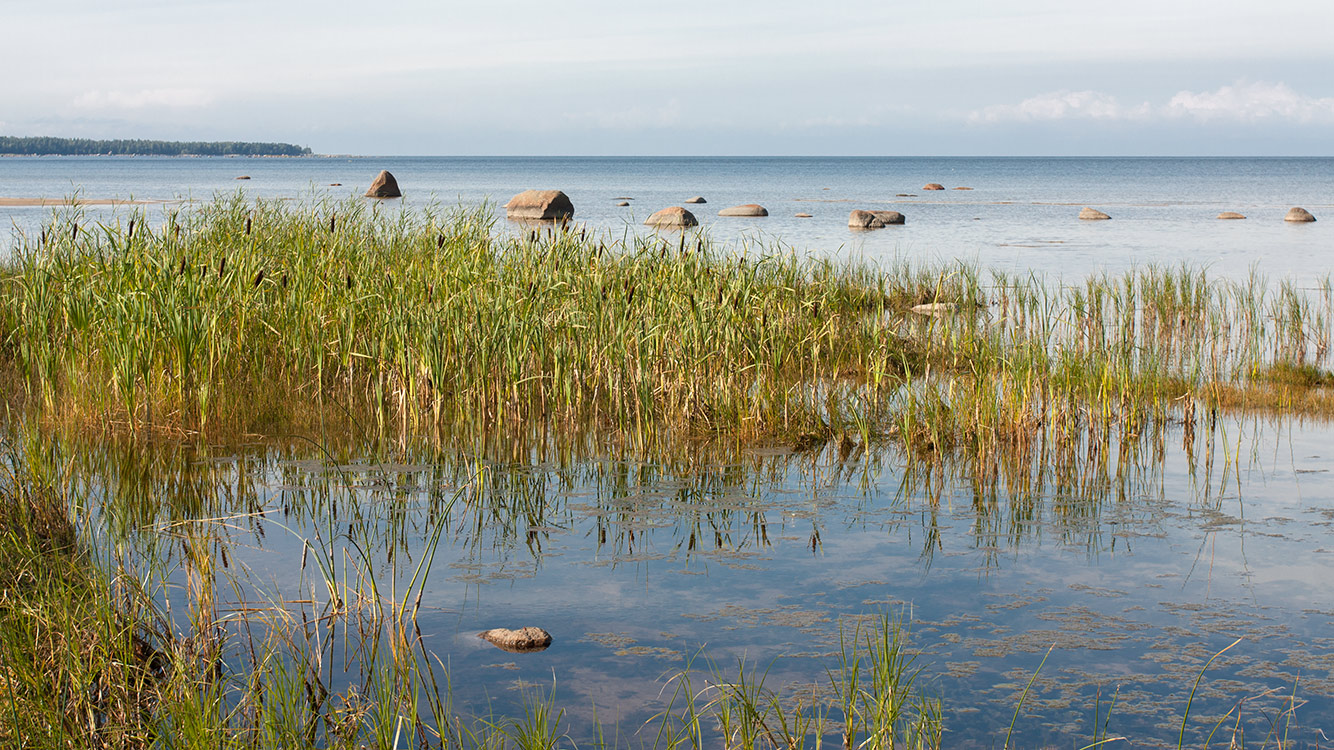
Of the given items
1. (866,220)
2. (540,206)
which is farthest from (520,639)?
(540,206)

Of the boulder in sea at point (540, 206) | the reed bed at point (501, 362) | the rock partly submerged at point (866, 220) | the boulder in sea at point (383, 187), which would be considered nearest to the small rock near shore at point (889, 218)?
the rock partly submerged at point (866, 220)

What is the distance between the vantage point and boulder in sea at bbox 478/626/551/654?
4.38m

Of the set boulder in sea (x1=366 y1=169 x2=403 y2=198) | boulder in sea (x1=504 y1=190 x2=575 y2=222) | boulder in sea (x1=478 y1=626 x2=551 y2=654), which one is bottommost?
boulder in sea (x1=478 y1=626 x2=551 y2=654)

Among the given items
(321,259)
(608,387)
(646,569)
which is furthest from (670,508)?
(321,259)

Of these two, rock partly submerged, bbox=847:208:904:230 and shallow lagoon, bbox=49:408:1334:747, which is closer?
shallow lagoon, bbox=49:408:1334:747

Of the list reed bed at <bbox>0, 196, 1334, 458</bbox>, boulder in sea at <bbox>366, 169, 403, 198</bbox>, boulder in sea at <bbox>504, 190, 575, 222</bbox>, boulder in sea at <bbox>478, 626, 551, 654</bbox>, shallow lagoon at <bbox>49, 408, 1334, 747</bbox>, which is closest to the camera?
shallow lagoon at <bbox>49, 408, 1334, 747</bbox>

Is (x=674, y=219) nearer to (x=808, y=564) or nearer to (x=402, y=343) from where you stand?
(x=402, y=343)

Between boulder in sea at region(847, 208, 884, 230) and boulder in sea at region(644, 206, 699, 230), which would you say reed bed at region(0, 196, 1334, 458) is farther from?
boulder in sea at region(847, 208, 884, 230)

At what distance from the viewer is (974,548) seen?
5.58 meters

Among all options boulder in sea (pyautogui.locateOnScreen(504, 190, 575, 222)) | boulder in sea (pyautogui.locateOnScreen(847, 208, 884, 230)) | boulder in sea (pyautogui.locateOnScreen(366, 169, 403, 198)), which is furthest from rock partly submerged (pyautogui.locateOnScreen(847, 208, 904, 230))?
boulder in sea (pyautogui.locateOnScreen(366, 169, 403, 198))

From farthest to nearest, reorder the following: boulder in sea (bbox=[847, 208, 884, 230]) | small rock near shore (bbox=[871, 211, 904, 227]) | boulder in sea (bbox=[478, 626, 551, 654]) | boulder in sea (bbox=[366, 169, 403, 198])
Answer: boulder in sea (bbox=[366, 169, 403, 198]) < small rock near shore (bbox=[871, 211, 904, 227]) < boulder in sea (bbox=[847, 208, 884, 230]) < boulder in sea (bbox=[478, 626, 551, 654])

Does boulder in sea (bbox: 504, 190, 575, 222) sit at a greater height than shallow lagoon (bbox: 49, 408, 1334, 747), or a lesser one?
greater

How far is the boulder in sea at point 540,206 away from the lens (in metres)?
34.4

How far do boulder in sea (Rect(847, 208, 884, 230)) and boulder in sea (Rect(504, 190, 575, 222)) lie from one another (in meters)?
8.76
